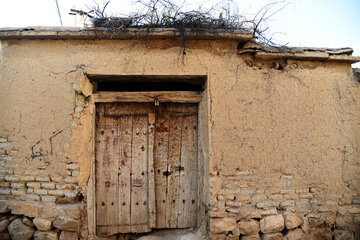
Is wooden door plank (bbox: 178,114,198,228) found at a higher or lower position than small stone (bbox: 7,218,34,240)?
higher

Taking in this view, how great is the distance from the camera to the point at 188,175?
3.00 m

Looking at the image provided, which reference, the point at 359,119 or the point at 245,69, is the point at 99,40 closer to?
the point at 245,69

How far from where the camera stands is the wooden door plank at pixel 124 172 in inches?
116

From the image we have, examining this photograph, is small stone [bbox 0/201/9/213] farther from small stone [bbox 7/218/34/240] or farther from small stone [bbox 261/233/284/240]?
small stone [bbox 261/233/284/240]

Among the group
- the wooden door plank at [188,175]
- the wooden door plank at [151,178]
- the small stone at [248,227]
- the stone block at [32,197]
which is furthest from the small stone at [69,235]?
Answer: the small stone at [248,227]

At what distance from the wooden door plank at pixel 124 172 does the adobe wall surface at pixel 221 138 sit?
428 mm

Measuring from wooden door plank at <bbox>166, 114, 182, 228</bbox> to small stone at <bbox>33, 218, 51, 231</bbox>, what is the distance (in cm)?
144

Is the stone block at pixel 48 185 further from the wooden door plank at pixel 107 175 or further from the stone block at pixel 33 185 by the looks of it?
the wooden door plank at pixel 107 175

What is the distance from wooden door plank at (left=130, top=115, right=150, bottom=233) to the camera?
2.96 metres

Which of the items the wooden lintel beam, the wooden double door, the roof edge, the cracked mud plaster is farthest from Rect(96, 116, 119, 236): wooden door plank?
the roof edge

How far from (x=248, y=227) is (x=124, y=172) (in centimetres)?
172

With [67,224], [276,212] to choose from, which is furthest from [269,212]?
[67,224]

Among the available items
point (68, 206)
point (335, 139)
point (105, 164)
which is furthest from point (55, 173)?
point (335, 139)

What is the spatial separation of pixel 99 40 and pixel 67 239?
7.89 feet
